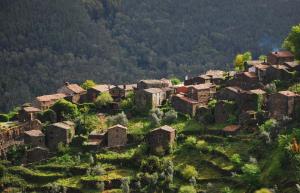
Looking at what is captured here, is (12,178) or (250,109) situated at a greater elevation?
(250,109)

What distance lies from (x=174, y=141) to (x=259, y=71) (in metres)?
13.9

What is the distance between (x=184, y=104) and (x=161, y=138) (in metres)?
8.17

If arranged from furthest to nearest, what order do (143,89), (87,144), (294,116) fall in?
(143,89)
(87,144)
(294,116)

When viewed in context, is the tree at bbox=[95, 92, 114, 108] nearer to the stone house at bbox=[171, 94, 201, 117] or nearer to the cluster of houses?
the cluster of houses

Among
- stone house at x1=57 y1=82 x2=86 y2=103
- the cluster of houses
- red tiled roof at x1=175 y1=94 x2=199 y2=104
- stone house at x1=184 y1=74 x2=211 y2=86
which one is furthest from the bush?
stone house at x1=184 y1=74 x2=211 y2=86

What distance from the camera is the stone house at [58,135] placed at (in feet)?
337

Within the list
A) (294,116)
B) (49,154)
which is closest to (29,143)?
(49,154)

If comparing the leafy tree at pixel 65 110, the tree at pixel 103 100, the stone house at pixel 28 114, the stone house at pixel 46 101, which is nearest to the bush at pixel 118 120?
the leafy tree at pixel 65 110

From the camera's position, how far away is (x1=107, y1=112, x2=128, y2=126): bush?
10425cm

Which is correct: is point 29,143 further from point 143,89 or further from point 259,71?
point 259,71

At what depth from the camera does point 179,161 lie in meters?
95.2

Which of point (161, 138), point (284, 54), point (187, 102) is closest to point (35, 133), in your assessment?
point (161, 138)

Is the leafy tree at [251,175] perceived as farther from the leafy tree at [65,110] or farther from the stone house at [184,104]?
the leafy tree at [65,110]

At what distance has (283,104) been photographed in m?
95.1
